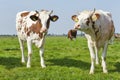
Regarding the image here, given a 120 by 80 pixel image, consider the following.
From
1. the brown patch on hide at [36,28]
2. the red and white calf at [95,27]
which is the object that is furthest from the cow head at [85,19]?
the brown patch on hide at [36,28]

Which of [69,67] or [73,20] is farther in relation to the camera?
[69,67]

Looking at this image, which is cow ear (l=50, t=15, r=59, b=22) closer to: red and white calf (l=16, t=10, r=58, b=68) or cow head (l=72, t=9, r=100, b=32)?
red and white calf (l=16, t=10, r=58, b=68)

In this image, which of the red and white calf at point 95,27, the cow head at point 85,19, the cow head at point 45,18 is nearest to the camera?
the cow head at point 85,19

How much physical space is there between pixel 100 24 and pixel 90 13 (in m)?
0.74

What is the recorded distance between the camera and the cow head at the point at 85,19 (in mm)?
15229

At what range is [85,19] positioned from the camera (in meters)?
15.5

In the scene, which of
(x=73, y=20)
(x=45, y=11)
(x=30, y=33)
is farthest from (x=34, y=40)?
(x=73, y=20)

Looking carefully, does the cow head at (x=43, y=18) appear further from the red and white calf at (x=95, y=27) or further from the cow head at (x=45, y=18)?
the red and white calf at (x=95, y=27)

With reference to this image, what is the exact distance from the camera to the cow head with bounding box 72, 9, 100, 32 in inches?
600

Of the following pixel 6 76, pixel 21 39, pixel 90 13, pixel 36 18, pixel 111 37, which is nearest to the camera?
pixel 6 76

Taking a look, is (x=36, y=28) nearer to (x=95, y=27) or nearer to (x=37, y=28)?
(x=37, y=28)

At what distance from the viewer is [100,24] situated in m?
16.1

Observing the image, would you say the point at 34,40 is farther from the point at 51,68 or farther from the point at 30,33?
the point at 51,68

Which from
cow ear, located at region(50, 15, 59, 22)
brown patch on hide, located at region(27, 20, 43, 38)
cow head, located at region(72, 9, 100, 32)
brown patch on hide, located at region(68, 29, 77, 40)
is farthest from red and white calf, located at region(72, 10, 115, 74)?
brown patch on hide, located at region(68, 29, 77, 40)
